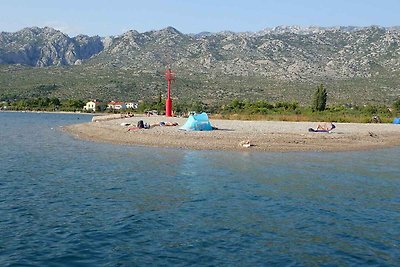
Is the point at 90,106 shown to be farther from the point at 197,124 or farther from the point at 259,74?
the point at 197,124

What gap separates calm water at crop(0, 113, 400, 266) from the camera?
41.8ft

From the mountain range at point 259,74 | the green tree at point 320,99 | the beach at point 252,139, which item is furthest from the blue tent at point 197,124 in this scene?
the mountain range at point 259,74

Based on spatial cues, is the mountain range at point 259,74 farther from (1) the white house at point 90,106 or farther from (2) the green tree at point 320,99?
(2) the green tree at point 320,99

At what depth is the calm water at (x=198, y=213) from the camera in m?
12.7

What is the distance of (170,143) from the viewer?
40938 mm

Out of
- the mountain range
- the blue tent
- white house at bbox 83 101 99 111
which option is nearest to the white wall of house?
white house at bbox 83 101 99 111

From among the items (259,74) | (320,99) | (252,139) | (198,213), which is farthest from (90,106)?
(198,213)

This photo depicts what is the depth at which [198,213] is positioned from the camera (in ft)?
55.7

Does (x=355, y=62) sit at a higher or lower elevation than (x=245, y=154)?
higher

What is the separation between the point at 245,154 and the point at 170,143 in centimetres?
861

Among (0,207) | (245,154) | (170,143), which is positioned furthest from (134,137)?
(0,207)

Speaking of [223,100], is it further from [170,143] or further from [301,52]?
[170,143]

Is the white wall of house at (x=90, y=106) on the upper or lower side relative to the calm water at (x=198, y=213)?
upper

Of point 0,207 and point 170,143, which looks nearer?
point 0,207
